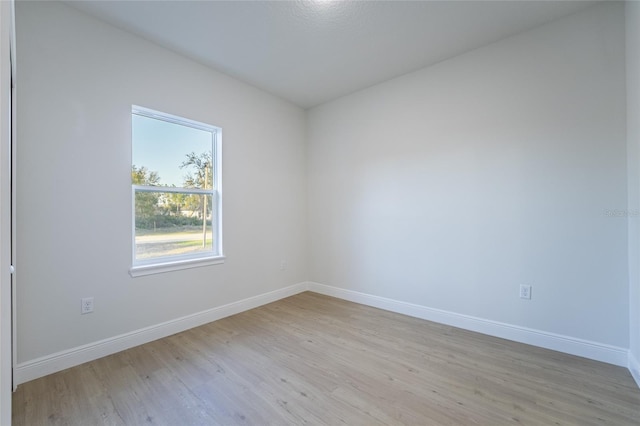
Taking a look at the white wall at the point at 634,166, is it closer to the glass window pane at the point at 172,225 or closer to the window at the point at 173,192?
the window at the point at 173,192

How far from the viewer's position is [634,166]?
1.89m

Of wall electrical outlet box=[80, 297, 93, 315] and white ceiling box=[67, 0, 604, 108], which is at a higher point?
white ceiling box=[67, 0, 604, 108]

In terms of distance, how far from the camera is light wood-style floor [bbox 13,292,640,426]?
1.57m

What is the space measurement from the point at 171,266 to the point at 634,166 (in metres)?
3.81

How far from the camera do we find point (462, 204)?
8.96ft

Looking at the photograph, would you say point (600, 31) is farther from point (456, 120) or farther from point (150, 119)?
Answer: point (150, 119)

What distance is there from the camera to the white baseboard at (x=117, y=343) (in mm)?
1896

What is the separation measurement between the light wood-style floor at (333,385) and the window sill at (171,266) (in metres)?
0.63

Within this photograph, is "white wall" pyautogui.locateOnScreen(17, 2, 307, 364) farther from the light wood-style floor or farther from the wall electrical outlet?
the light wood-style floor

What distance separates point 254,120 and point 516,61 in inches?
109

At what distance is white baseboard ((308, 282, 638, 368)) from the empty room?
18mm

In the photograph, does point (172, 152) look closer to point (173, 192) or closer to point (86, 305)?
point (173, 192)

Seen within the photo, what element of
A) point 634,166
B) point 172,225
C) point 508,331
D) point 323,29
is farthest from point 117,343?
point 634,166

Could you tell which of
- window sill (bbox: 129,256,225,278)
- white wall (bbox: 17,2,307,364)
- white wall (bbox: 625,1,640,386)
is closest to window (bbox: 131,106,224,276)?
window sill (bbox: 129,256,225,278)
